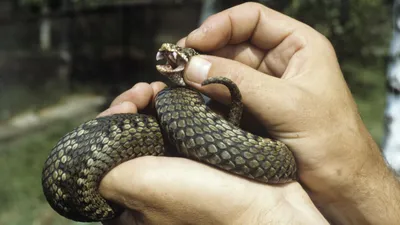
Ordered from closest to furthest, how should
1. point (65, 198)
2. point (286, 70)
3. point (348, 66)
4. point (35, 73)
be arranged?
1. point (65, 198)
2. point (286, 70)
3. point (35, 73)
4. point (348, 66)

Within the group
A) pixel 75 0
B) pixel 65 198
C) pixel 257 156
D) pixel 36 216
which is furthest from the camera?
pixel 75 0

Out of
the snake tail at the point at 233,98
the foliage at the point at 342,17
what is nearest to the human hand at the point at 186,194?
the snake tail at the point at 233,98

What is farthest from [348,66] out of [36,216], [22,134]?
[36,216]

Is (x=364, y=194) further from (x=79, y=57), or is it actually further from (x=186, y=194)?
(x=79, y=57)

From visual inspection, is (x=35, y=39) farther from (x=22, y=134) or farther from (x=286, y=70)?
(x=286, y=70)

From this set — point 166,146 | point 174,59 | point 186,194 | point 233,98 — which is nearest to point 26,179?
point 166,146

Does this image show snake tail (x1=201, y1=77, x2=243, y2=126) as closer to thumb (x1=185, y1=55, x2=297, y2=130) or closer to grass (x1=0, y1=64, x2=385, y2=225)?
thumb (x1=185, y1=55, x2=297, y2=130)

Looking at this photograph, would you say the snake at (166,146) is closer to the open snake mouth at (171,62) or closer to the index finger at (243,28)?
the open snake mouth at (171,62)
